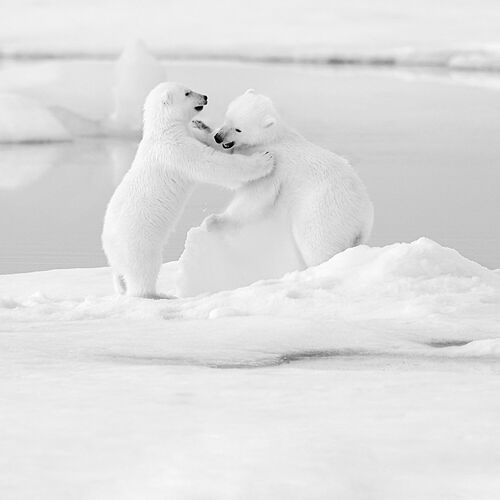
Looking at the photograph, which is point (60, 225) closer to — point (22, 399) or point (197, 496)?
point (22, 399)

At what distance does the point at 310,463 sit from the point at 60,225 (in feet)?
28.7

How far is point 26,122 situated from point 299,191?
14.7 meters

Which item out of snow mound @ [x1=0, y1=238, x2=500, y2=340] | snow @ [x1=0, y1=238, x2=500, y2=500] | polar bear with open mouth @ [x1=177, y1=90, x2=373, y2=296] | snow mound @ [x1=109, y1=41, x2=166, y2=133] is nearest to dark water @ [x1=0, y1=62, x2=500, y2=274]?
snow mound @ [x1=109, y1=41, x2=166, y2=133]

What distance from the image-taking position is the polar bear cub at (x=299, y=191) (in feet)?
18.4

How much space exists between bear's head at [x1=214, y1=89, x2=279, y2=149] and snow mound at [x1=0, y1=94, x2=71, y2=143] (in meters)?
13.9

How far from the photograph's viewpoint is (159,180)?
18.4 feet

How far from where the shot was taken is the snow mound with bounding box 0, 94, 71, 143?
62.7ft

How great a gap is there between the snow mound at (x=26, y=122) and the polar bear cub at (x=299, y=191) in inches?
550

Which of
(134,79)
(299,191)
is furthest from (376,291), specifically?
(134,79)

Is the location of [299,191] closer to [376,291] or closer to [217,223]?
[217,223]

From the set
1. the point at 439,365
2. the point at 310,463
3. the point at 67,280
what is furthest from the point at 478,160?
the point at 310,463

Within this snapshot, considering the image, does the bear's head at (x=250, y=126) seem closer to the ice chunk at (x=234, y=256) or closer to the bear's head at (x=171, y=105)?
the bear's head at (x=171, y=105)

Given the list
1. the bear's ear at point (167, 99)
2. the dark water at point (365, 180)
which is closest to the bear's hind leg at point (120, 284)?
the bear's ear at point (167, 99)

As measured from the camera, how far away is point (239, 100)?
5836 millimetres
